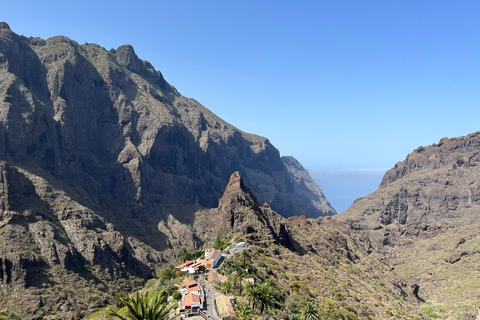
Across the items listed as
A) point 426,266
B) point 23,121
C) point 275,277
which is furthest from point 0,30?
point 426,266

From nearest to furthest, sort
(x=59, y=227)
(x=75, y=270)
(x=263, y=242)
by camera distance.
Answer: (x=263, y=242), (x=75, y=270), (x=59, y=227)

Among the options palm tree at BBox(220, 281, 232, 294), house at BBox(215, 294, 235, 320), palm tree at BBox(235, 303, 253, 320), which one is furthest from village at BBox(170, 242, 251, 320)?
palm tree at BBox(220, 281, 232, 294)

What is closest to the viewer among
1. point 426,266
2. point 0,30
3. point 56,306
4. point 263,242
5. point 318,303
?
point 318,303

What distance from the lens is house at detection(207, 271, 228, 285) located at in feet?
206

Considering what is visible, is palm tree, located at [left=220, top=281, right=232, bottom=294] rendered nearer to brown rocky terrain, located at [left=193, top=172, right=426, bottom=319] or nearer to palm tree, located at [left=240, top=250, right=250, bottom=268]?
brown rocky terrain, located at [left=193, top=172, right=426, bottom=319]

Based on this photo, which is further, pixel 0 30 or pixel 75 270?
pixel 0 30

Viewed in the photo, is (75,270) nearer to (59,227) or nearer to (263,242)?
(59,227)

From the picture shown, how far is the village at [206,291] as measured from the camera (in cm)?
4681

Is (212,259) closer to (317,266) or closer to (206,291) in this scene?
(206,291)

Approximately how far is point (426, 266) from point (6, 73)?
22801cm

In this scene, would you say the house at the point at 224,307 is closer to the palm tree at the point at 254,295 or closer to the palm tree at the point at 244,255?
the palm tree at the point at 254,295

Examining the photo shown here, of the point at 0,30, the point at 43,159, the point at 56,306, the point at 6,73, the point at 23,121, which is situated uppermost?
the point at 0,30

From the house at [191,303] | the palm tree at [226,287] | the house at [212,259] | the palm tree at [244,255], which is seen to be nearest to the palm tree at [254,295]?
the palm tree at [226,287]

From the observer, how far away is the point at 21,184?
139m
